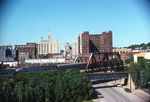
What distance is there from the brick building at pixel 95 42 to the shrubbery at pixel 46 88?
51.6m

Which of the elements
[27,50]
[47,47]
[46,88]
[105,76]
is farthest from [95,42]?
[46,88]

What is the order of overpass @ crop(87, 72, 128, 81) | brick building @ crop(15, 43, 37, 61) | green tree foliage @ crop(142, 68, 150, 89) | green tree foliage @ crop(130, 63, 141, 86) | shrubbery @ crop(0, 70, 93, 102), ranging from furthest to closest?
brick building @ crop(15, 43, 37, 61)
green tree foliage @ crop(130, 63, 141, 86)
green tree foliage @ crop(142, 68, 150, 89)
overpass @ crop(87, 72, 128, 81)
shrubbery @ crop(0, 70, 93, 102)

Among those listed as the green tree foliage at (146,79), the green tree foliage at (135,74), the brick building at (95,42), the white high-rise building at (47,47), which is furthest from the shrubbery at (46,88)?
the white high-rise building at (47,47)

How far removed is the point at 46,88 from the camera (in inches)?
1003

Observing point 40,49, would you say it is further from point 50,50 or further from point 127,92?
point 127,92

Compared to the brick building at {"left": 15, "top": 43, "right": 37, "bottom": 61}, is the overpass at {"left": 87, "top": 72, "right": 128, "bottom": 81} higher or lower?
lower

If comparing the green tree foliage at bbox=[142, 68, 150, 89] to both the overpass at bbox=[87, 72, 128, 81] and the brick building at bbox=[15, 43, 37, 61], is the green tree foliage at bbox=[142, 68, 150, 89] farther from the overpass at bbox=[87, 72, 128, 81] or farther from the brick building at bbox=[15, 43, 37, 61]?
the brick building at bbox=[15, 43, 37, 61]

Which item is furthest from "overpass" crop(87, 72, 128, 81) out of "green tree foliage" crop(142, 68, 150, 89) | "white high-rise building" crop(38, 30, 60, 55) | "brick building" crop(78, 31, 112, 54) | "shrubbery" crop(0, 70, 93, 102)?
"white high-rise building" crop(38, 30, 60, 55)

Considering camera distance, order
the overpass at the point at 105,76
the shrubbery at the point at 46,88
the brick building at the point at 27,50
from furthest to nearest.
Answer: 1. the brick building at the point at 27,50
2. the overpass at the point at 105,76
3. the shrubbery at the point at 46,88

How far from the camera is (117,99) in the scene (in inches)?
1187

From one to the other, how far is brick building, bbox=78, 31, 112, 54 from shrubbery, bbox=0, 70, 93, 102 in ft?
169

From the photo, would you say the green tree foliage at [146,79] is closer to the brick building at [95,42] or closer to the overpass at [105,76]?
the overpass at [105,76]

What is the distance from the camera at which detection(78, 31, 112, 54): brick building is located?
8175cm

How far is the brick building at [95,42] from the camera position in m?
81.8
